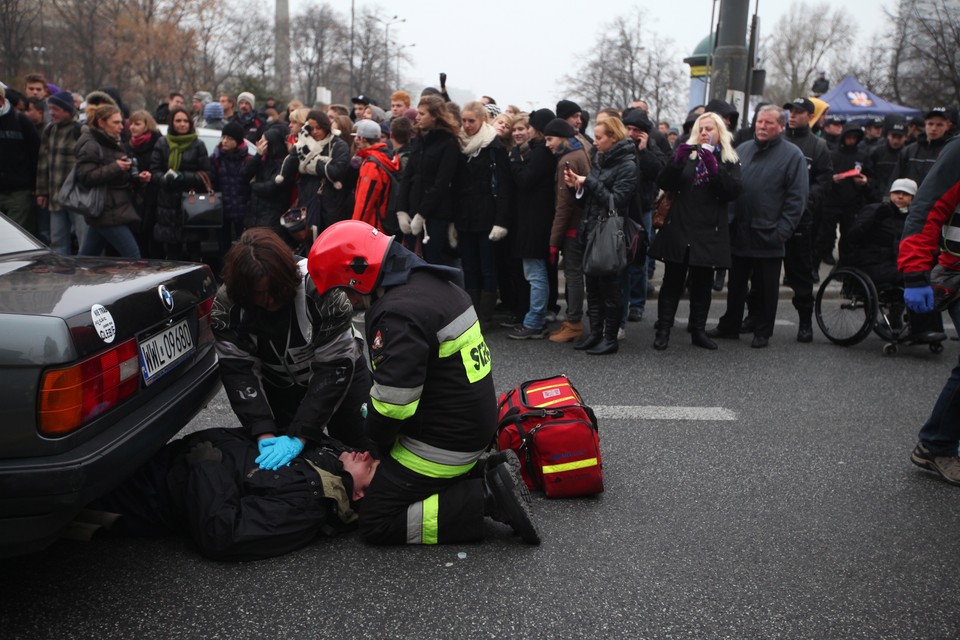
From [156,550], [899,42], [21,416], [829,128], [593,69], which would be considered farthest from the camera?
[593,69]

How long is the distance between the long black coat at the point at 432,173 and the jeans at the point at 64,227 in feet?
11.0

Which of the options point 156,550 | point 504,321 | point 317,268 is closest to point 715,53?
point 504,321

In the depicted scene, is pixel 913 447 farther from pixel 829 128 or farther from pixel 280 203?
pixel 829 128

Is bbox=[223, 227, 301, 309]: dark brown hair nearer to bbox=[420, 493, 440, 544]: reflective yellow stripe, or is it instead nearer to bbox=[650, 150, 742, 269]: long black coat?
bbox=[420, 493, 440, 544]: reflective yellow stripe

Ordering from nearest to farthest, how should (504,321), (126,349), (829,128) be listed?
1. (126,349)
2. (504,321)
3. (829,128)

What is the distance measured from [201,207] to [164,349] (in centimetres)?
554

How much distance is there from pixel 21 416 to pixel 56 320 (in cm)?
33

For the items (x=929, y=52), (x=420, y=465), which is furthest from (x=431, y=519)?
(x=929, y=52)

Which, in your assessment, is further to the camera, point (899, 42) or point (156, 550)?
point (899, 42)

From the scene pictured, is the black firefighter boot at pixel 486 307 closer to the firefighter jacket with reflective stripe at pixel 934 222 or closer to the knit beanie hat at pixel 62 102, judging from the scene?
the firefighter jacket with reflective stripe at pixel 934 222

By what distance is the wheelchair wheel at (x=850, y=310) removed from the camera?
23.2ft

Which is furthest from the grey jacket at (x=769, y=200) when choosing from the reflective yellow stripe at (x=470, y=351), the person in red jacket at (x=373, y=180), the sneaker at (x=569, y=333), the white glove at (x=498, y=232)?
the reflective yellow stripe at (x=470, y=351)

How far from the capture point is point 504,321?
795 cm

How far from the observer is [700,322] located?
7.13 m
